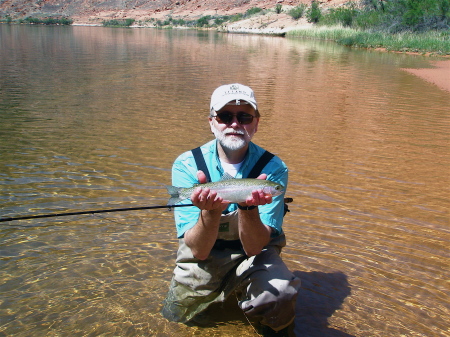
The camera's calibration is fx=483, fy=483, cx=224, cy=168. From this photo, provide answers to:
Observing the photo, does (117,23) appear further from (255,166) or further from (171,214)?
(255,166)

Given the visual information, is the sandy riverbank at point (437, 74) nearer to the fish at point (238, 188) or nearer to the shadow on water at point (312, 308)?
the shadow on water at point (312, 308)

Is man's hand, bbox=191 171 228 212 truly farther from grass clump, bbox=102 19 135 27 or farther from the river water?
grass clump, bbox=102 19 135 27

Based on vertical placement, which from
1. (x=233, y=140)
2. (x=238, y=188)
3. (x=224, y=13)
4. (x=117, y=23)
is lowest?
(x=238, y=188)

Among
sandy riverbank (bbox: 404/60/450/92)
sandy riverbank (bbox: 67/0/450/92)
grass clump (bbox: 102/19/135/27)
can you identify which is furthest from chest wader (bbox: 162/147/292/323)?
grass clump (bbox: 102/19/135/27)

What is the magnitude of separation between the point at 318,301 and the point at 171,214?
2.28 metres

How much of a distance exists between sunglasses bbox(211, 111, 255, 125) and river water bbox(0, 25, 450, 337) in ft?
5.42

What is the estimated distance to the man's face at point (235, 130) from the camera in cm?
335

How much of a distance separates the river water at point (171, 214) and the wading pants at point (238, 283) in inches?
10.3

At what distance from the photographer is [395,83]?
1805 cm

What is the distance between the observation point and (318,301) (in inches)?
167

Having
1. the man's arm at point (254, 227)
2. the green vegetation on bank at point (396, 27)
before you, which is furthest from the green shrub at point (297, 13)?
the man's arm at point (254, 227)

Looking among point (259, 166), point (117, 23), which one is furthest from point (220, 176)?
point (117, 23)

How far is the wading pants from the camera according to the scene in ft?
11.4

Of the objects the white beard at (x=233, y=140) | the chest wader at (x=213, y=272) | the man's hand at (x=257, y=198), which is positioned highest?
the white beard at (x=233, y=140)
